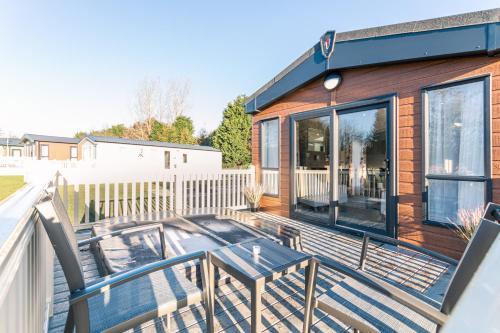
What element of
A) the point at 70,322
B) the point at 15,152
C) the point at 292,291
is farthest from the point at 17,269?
the point at 15,152

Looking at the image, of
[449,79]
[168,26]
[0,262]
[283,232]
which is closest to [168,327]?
[0,262]

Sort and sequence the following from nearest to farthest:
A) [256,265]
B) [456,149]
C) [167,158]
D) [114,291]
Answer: [114,291] → [256,265] → [456,149] → [167,158]

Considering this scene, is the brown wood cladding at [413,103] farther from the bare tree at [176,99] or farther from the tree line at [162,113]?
the bare tree at [176,99]

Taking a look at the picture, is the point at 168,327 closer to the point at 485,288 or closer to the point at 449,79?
the point at 485,288

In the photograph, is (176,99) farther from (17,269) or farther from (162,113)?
A: (17,269)

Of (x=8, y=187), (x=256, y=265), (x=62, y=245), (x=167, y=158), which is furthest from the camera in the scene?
(x=167, y=158)

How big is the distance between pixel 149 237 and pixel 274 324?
200 centimetres

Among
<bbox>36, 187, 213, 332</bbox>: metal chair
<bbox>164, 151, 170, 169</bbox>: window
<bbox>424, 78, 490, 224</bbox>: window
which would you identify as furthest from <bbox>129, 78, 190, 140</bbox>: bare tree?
<bbox>36, 187, 213, 332</bbox>: metal chair

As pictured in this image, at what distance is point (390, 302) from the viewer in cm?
154

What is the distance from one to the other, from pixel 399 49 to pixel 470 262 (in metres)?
3.31

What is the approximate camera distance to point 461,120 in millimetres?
3154

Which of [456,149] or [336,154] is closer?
[456,149]

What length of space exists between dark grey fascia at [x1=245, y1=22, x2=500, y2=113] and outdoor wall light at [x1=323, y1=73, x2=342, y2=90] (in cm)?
12

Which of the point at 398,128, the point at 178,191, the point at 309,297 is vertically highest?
the point at 398,128
